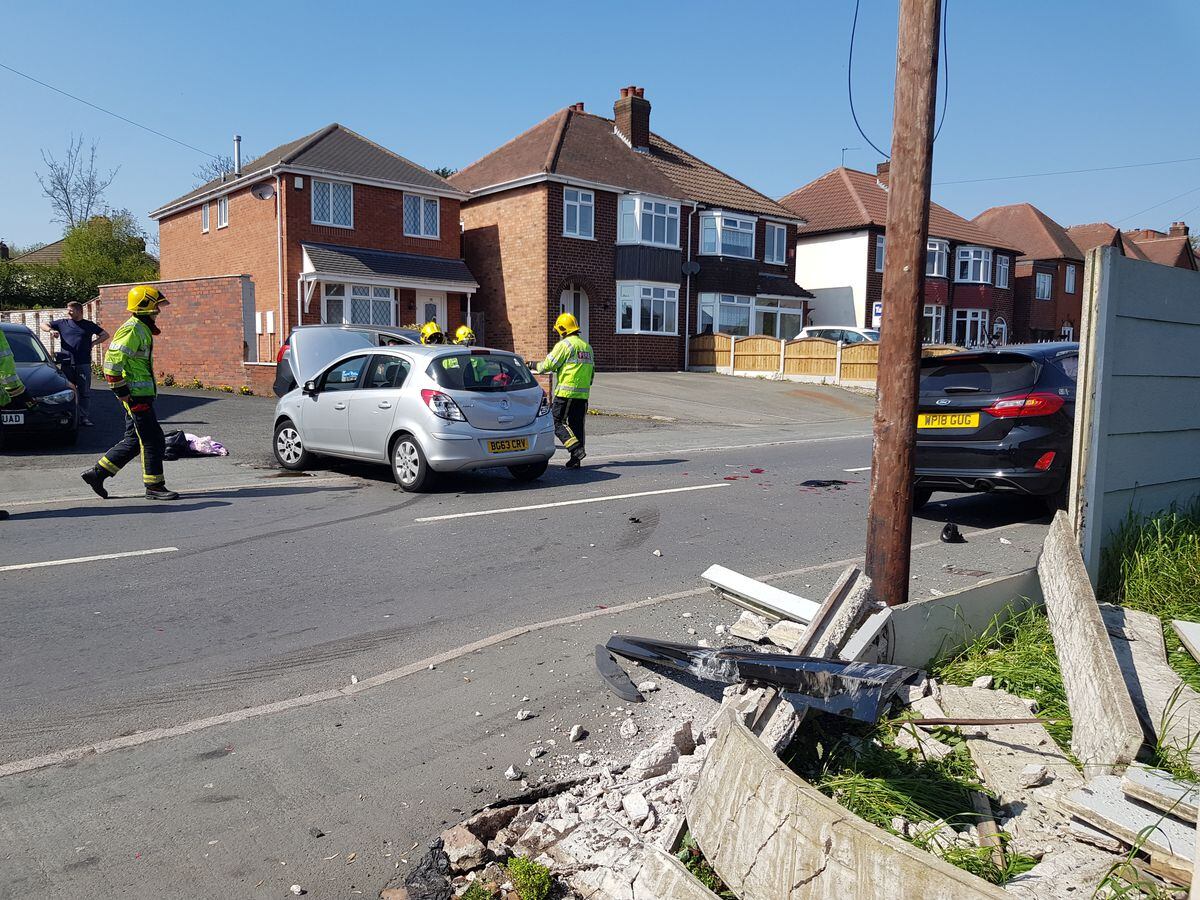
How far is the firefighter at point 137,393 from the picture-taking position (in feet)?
30.1

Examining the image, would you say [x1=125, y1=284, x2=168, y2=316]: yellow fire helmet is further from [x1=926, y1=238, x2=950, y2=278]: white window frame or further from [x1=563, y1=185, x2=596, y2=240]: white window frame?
[x1=926, y1=238, x2=950, y2=278]: white window frame

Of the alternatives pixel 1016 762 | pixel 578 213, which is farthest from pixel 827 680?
pixel 578 213

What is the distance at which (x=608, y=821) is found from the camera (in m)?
3.15

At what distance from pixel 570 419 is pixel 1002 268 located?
42.2 metres

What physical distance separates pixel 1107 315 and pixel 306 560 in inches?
216

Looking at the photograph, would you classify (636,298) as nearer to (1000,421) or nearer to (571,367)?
(571,367)

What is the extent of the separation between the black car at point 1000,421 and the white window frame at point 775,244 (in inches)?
1177

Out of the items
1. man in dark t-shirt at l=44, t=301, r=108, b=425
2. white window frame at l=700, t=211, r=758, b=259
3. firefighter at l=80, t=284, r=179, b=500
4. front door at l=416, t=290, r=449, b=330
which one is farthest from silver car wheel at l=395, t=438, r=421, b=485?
white window frame at l=700, t=211, r=758, b=259

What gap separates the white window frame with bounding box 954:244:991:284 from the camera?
45188 millimetres

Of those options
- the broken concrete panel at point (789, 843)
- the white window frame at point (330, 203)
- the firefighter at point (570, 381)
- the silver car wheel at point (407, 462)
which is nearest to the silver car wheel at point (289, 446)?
the silver car wheel at point (407, 462)

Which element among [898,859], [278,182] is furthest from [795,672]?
[278,182]

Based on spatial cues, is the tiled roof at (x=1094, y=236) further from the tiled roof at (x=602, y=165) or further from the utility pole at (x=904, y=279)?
the utility pole at (x=904, y=279)

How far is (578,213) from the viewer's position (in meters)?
31.7

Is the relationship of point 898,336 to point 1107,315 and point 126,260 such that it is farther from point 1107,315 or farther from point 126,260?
point 126,260
